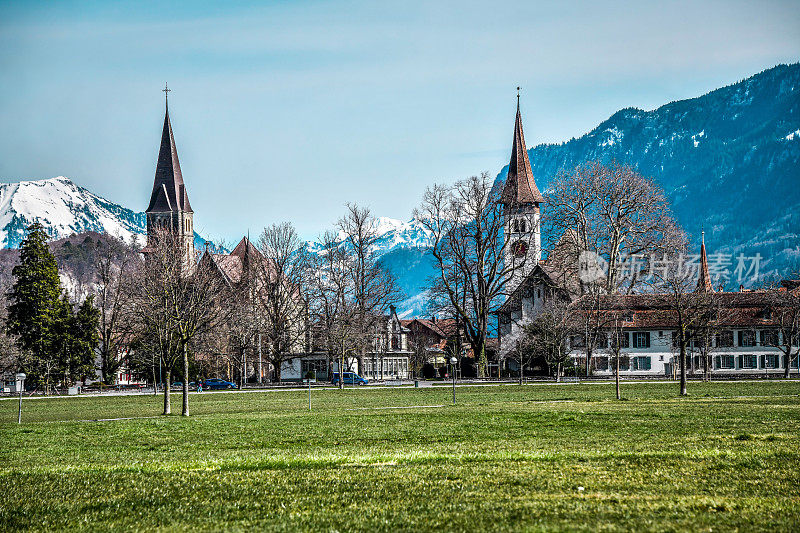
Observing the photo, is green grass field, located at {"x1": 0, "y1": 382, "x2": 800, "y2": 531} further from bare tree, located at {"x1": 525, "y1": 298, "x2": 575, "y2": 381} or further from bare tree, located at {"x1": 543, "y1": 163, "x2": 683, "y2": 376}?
bare tree, located at {"x1": 525, "y1": 298, "x2": 575, "y2": 381}

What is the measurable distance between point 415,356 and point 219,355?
40708 millimetres

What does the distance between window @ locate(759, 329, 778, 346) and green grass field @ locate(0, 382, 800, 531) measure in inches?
2639

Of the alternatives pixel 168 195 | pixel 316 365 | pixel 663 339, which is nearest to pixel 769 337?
pixel 663 339

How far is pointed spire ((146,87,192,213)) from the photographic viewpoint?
139m

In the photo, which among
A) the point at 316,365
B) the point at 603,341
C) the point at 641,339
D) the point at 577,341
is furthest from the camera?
the point at 316,365

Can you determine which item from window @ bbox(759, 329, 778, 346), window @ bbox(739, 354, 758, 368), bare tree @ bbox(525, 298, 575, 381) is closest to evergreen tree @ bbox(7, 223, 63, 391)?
bare tree @ bbox(525, 298, 575, 381)

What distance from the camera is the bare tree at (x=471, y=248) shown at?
79.1 m

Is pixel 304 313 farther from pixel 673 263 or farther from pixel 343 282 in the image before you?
pixel 673 263

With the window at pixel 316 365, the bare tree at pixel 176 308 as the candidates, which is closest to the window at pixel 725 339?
the window at pixel 316 365

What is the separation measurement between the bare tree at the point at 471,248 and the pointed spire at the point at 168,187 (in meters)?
68.3

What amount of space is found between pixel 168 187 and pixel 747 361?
89.5m

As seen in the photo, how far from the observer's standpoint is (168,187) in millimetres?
140000

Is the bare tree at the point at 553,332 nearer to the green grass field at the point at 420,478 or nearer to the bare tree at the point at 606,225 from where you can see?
the bare tree at the point at 606,225

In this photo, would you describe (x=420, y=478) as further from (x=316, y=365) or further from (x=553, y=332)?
(x=316, y=365)
